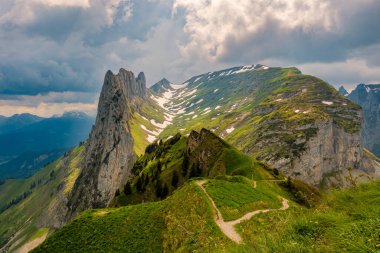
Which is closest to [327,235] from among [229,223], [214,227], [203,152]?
[214,227]

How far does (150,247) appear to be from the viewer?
1447 inches

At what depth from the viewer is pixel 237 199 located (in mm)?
44469

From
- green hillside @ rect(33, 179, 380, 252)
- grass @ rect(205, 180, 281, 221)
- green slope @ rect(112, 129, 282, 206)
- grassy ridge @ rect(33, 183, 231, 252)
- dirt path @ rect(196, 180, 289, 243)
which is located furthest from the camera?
green slope @ rect(112, 129, 282, 206)

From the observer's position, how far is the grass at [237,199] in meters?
39.9

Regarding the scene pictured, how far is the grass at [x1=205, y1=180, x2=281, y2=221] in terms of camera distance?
3991 cm

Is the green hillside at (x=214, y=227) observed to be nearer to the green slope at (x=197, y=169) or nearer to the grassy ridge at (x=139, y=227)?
the grassy ridge at (x=139, y=227)

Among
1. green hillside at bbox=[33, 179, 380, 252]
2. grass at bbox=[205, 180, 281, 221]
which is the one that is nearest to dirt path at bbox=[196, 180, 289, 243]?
grass at bbox=[205, 180, 281, 221]

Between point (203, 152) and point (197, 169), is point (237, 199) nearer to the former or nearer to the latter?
point (197, 169)

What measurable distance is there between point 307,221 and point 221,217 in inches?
1183

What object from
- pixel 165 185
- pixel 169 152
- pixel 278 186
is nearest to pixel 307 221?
pixel 278 186

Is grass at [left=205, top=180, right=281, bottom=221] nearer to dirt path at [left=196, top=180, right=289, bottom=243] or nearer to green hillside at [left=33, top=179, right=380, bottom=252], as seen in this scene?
green hillside at [left=33, top=179, right=380, bottom=252]

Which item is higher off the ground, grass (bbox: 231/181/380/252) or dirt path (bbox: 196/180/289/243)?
grass (bbox: 231/181/380/252)

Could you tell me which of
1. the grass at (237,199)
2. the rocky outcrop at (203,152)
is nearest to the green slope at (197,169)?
the rocky outcrop at (203,152)

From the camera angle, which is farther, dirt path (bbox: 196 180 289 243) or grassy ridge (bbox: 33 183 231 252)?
grassy ridge (bbox: 33 183 231 252)
